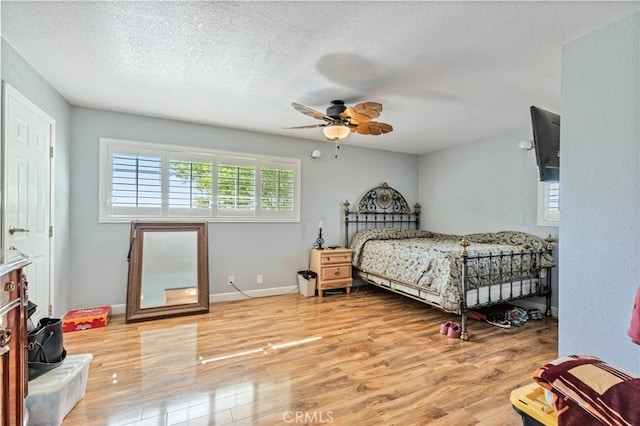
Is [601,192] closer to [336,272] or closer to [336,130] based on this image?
[336,130]

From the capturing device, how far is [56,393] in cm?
168

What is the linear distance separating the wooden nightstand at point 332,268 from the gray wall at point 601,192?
2.86 metres

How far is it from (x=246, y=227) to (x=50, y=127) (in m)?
2.31

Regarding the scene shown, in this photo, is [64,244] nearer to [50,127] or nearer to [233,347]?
[50,127]

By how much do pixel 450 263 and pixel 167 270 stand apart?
3.25 m

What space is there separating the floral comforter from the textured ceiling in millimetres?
1562

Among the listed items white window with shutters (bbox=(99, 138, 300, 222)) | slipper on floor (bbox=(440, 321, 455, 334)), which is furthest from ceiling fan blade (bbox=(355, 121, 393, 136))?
slipper on floor (bbox=(440, 321, 455, 334))

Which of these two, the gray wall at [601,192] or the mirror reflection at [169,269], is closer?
the gray wall at [601,192]

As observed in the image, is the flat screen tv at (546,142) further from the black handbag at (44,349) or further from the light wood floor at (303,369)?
the black handbag at (44,349)

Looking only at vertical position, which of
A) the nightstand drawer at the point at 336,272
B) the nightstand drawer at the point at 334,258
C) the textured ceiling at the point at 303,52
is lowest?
the nightstand drawer at the point at 336,272

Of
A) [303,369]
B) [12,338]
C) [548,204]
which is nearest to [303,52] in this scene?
[12,338]

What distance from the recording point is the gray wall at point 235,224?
3412mm

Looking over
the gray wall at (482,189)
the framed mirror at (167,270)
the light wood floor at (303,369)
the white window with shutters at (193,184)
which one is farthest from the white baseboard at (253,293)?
the gray wall at (482,189)

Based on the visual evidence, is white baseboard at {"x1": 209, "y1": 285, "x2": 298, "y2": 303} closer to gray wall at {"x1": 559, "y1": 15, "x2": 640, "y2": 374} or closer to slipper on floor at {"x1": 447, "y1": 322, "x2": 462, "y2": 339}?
slipper on floor at {"x1": 447, "y1": 322, "x2": 462, "y2": 339}
